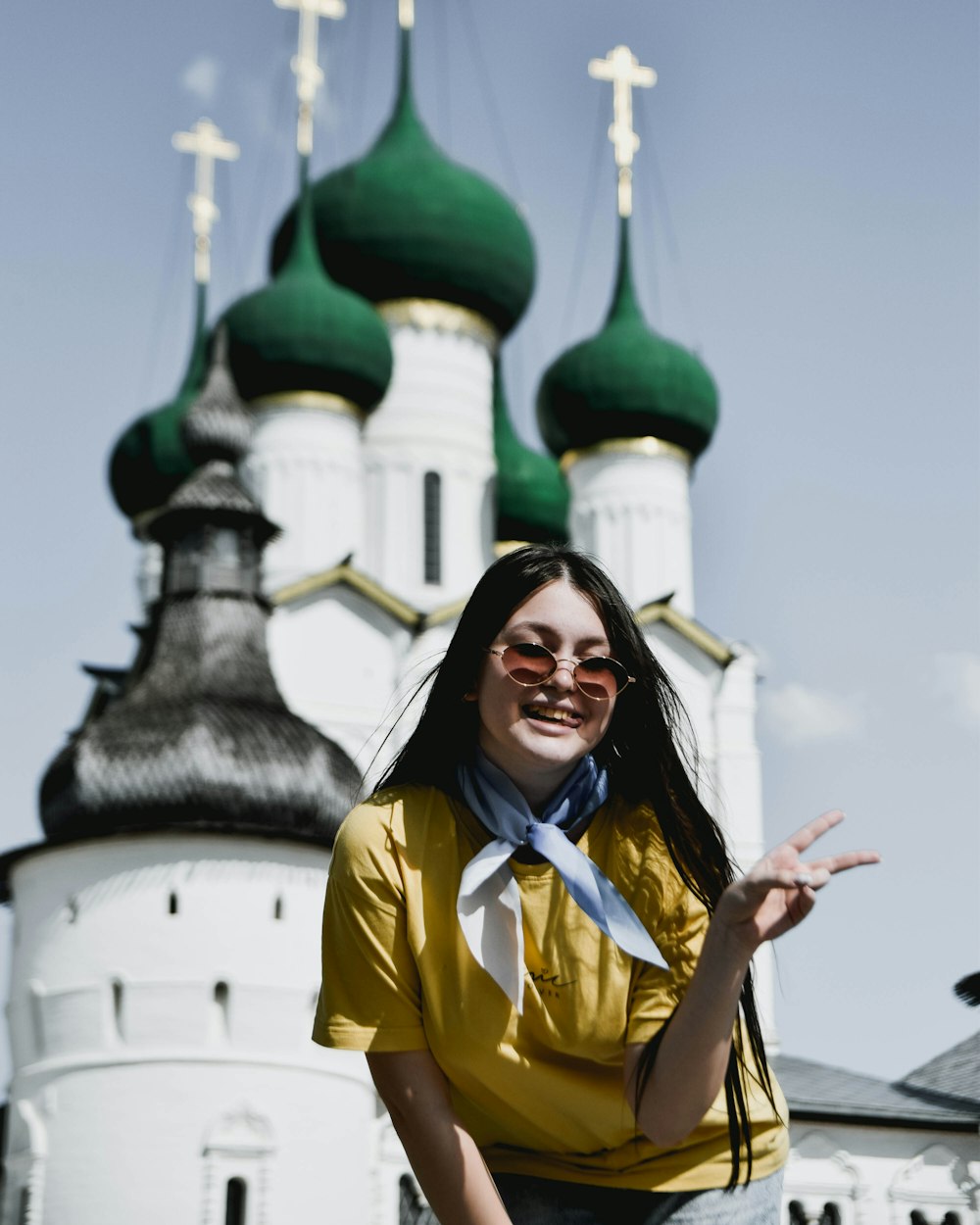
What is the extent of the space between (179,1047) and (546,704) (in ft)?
50.4

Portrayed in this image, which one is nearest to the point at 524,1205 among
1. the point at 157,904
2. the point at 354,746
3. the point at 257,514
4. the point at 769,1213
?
the point at 769,1213

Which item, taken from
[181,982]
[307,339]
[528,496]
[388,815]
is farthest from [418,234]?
[388,815]

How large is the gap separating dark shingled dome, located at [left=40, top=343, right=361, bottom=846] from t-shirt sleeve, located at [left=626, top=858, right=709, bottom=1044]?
14354 mm

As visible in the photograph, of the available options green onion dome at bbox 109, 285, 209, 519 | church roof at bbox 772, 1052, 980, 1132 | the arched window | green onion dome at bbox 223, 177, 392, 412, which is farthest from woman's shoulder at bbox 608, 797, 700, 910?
green onion dome at bbox 109, 285, 209, 519

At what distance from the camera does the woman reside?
2.33m

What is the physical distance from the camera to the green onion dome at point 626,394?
2478 centimetres

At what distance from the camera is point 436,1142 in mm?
2346

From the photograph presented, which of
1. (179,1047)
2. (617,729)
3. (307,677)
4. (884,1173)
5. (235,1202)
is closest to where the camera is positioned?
(617,729)

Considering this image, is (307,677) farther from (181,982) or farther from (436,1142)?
(436,1142)

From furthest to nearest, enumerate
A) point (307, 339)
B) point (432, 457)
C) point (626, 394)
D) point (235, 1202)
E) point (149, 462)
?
1. point (149, 462)
2. point (626, 394)
3. point (432, 457)
4. point (307, 339)
5. point (235, 1202)

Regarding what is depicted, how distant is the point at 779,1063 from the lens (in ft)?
77.9

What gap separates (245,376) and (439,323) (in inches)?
106

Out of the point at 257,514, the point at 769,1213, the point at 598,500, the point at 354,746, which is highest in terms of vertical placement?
→ the point at 598,500

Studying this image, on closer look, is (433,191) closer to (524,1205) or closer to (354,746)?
(354,746)
